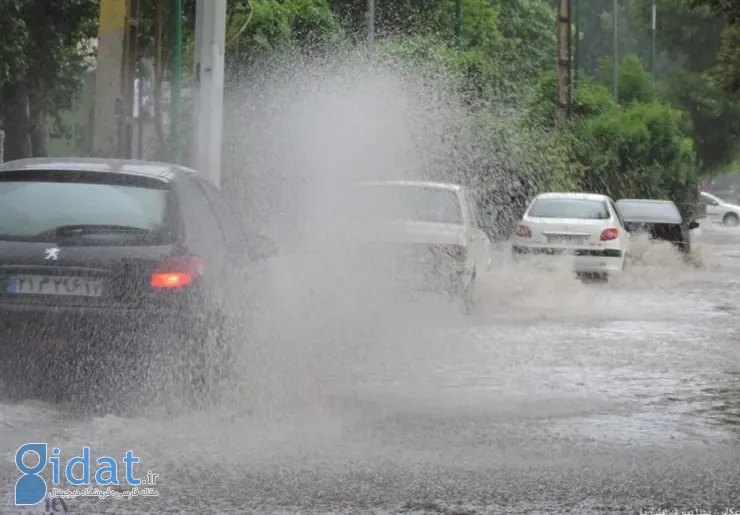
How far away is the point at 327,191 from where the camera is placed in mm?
23734

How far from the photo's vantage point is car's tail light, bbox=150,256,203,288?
8.48 m

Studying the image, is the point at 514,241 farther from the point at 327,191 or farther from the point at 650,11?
the point at 650,11

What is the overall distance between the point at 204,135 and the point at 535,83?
29.7 m

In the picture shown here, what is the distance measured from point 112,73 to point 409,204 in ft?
13.1

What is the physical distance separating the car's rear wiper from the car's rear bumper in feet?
48.1

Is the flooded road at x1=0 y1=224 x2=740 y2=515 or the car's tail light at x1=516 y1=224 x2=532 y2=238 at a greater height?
the car's tail light at x1=516 y1=224 x2=532 y2=238

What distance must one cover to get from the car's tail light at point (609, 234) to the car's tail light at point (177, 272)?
14884 mm

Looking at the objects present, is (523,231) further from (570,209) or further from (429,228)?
(429,228)

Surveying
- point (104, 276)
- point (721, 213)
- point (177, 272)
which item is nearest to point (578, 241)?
point (177, 272)

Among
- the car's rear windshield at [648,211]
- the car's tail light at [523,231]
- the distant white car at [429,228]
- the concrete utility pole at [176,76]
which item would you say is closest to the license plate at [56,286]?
the distant white car at [429,228]

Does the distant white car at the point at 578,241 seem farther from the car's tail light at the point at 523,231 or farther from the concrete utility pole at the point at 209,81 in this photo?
the concrete utility pole at the point at 209,81

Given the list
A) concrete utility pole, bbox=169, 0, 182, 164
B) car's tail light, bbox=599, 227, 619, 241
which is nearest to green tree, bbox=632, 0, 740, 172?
car's tail light, bbox=599, 227, 619, 241

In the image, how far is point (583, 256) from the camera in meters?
22.8

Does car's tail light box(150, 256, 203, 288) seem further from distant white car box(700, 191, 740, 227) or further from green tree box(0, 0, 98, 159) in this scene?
distant white car box(700, 191, 740, 227)
